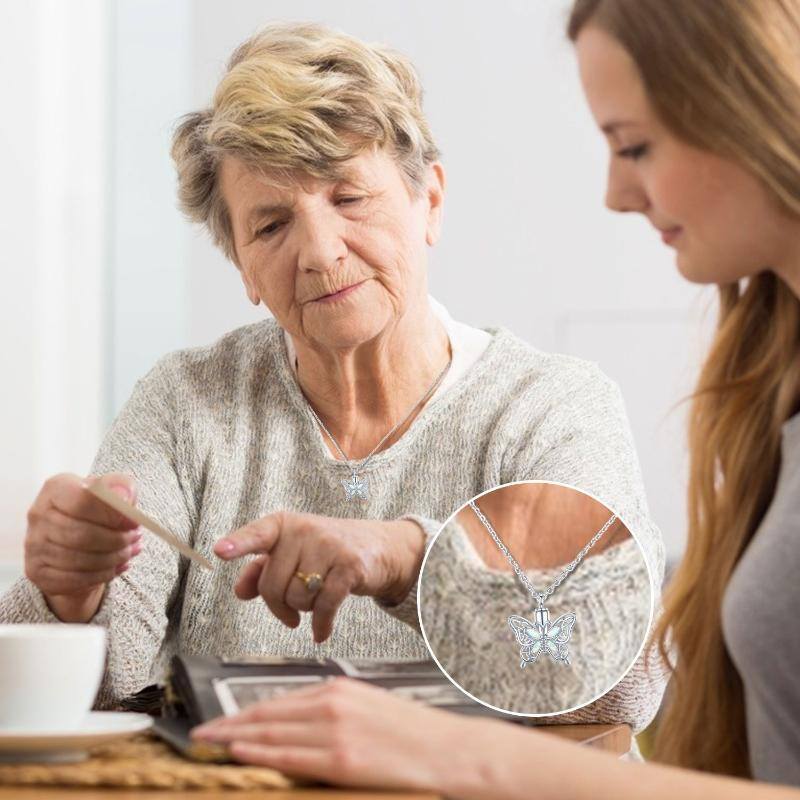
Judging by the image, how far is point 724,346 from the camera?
119 centimetres

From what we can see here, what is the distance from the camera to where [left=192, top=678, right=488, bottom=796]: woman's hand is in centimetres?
79

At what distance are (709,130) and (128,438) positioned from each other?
0.94 metres

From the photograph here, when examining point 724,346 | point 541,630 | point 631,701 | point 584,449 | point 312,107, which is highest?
point 312,107

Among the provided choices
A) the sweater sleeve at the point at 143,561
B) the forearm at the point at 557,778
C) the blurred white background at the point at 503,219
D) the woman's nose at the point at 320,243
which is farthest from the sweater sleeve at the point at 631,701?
the blurred white background at the point at 503,219

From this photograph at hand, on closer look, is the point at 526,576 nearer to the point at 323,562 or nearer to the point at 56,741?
the point at 323,562

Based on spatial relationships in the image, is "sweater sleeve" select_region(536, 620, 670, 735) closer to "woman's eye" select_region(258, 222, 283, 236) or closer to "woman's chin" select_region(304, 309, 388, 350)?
"woman's chin" select_region(304, 309, 388, 350)

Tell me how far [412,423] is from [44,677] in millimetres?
843

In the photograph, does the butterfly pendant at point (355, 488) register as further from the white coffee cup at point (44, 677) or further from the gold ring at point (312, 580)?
the white coffee cup at point (44, 677)

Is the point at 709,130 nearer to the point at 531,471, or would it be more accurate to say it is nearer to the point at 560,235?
the point at 531,471

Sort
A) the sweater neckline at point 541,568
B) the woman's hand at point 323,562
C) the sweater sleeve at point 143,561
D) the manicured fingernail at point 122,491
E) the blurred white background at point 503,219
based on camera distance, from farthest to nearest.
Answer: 1. the blurred white background at point 503,219
2. the sweater sleeve at point 143,561
3. the manicured fingernail at point 122,491
4. the woman's hand at point 323,562
5. the sweater neckline at point 541,568

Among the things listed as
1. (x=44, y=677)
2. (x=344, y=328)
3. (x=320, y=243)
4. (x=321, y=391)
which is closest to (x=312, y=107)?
(x=320, y=243)

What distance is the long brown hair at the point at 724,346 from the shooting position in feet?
3.18

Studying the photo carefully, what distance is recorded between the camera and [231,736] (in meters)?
0.83

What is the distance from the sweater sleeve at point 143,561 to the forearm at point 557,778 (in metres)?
0.66
